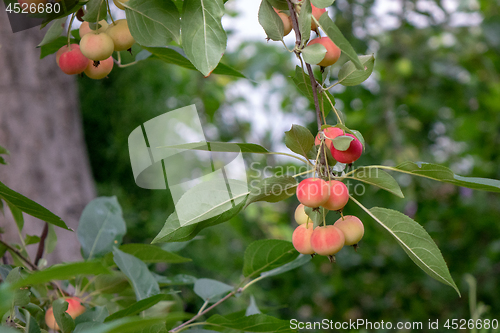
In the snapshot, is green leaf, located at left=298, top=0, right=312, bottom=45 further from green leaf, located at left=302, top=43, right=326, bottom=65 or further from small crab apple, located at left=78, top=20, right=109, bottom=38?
small crab apple, located at left=78, top=20, right=109, bottom=38

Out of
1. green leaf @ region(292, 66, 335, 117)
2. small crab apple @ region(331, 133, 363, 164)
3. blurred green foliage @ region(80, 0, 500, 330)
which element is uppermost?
green leaf @ region(292, 66, 335, 117)

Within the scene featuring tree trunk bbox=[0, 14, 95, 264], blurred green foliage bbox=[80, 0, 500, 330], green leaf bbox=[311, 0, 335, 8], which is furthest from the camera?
blurred green foliage bbox=[80, 0, 500, 330]

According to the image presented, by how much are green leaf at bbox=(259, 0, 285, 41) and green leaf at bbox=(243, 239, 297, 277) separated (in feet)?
0.76

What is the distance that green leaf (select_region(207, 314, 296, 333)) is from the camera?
0.38 meters

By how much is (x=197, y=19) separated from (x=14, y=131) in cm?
81

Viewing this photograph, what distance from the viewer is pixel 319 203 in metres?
0.27

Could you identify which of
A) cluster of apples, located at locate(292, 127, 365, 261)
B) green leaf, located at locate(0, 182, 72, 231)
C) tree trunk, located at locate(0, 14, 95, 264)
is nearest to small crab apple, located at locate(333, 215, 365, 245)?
cluster of apples, located at locate(292, 127, 365, 261)

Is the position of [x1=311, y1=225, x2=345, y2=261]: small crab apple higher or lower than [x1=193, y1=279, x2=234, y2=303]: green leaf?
higher

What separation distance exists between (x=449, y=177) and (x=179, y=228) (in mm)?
205

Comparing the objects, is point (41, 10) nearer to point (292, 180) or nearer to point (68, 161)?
point (292, 180)

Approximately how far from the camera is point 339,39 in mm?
246

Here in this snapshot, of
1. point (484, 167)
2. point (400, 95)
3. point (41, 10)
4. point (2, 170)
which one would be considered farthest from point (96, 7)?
point (484, 167)

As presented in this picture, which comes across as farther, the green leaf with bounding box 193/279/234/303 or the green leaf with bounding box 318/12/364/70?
the green leaf with bounding box 193/279/234/303

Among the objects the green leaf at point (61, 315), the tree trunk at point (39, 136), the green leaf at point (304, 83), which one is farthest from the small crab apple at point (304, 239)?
the tree trunk at point (39, 136)
